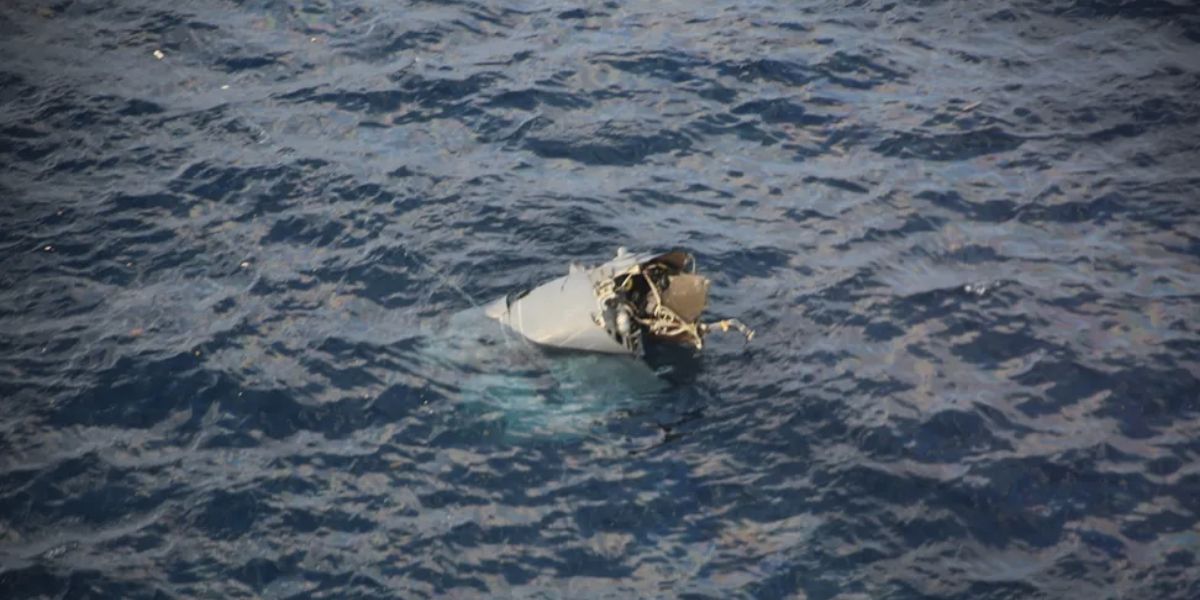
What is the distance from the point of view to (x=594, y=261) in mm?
15188

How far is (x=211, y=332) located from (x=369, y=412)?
2657 millimetres

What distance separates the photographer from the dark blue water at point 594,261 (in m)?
11.8

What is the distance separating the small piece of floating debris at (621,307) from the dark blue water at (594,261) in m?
0.47

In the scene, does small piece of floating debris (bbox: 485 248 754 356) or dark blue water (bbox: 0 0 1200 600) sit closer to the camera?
dark blue water (bbox: 0 0 1200 600)

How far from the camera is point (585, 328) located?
13156mm

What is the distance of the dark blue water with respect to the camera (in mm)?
11766

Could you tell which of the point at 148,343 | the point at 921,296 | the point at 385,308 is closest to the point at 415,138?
the point at 385,308

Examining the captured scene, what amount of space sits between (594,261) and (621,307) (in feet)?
6.81

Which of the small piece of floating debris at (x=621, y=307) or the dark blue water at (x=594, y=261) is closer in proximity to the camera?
the dark blue water at (x=594, y=261)

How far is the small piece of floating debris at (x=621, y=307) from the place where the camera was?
13.1 meters

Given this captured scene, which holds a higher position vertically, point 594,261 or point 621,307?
point 621,307

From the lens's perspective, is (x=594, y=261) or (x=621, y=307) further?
(x=594, y=261)

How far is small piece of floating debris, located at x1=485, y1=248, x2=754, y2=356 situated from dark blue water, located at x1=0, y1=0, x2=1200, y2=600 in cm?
47

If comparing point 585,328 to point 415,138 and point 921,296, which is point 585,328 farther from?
point 415,138
